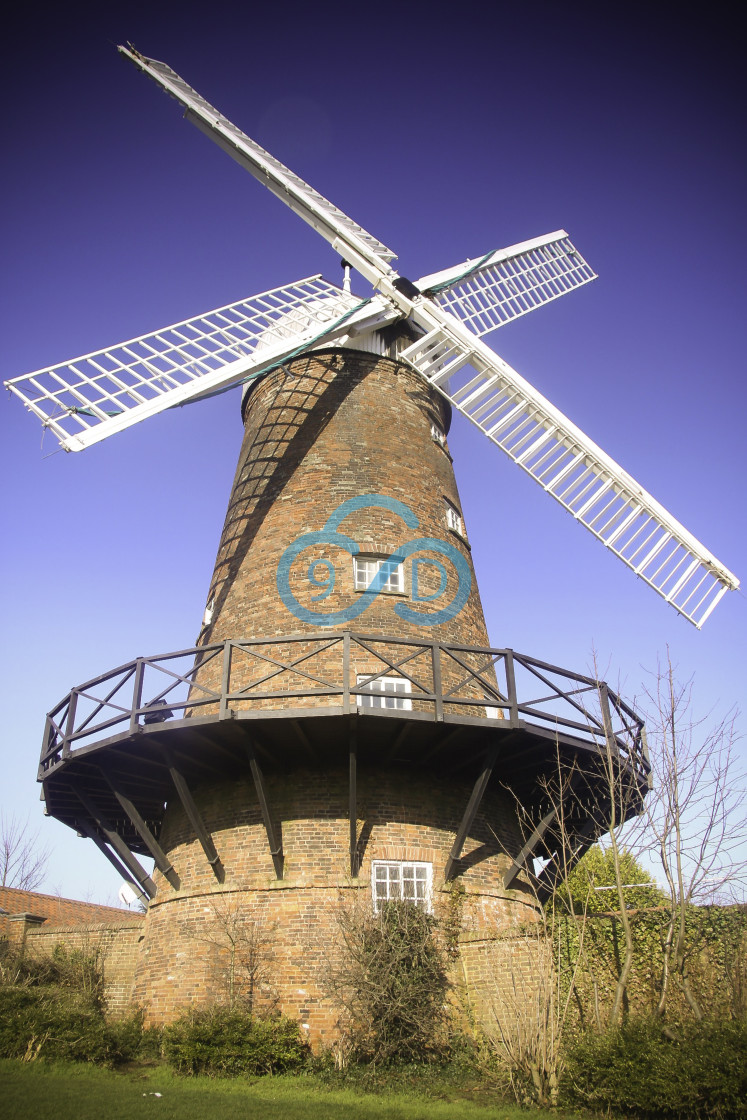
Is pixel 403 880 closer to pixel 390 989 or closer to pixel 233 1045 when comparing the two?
pixel 390 989

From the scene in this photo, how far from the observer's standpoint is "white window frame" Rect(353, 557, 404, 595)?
1173cm

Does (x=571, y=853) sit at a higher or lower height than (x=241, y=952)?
higher

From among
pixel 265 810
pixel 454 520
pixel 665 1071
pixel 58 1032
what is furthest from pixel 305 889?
pixel 454 520

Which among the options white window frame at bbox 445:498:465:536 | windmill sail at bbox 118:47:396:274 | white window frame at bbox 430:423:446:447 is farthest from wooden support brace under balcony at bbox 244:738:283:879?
windmill sail at bbox 118:47:396:274

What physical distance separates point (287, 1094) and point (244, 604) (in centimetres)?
597

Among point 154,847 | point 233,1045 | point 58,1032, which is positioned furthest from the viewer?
point 154,847

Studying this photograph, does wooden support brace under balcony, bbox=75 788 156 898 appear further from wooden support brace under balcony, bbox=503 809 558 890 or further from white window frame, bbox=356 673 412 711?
wooden support brace under balcony, bbox=503 809 558 890

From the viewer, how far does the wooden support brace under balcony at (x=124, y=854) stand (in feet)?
35.4

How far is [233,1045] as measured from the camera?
28.9 ft

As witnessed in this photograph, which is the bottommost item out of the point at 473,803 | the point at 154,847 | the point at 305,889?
the point at 305,889

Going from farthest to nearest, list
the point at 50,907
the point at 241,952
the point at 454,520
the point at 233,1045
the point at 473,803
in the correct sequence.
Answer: the point at 50,907
the point at 454,520
the point at 473,803
the point at 241,952
the point at 233,1045

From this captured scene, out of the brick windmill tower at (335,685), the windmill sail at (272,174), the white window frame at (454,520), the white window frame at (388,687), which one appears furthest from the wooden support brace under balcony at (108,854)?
the windmill sail at (272,174)

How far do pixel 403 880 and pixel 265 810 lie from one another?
1874 millimetres

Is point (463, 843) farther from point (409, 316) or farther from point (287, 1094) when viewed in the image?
point (409, 316)
